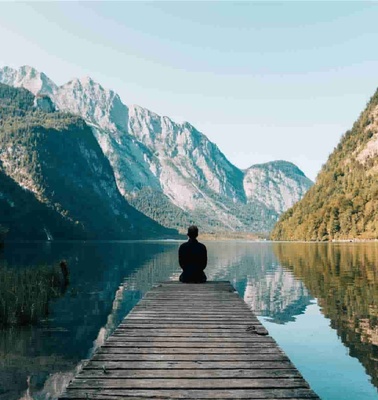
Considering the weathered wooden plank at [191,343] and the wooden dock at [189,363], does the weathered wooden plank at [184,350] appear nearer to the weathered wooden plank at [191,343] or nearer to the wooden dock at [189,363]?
the wooden dock at [189,363]

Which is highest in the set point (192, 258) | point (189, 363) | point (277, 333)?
point (192, 258)

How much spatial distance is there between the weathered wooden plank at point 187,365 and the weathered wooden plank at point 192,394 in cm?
148

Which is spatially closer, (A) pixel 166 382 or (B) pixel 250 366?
(A) pixel 166 382

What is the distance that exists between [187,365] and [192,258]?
47.4ft

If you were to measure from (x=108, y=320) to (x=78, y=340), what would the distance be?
573cm

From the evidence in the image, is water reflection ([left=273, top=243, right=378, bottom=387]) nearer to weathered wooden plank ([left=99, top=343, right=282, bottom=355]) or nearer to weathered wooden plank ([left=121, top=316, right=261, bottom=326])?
weathered wooden plank ([left=121, top=316, right=261, bottom=326])

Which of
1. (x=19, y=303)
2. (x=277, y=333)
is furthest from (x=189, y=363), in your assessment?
→ (x=19, y=303)

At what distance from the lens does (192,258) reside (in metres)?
25.0

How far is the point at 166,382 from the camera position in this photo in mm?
9320

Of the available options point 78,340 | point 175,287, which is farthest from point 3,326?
point 175,287

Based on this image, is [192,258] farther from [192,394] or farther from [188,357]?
[192,394]

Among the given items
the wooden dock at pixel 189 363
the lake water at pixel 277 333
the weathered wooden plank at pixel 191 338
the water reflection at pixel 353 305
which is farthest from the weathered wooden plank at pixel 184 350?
the water reflection at pixel 353 305

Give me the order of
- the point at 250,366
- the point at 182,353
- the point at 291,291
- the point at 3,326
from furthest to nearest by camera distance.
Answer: the point at 291,291
the point at 3,326
the point at 182,353
the point at 250,366

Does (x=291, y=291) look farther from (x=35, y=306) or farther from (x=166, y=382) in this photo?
(x=166, y=382)
